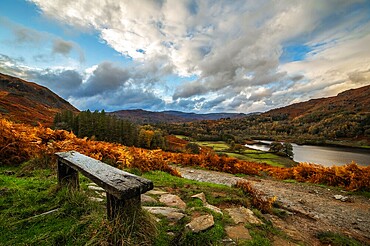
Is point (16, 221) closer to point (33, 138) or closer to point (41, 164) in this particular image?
point (41, 164)

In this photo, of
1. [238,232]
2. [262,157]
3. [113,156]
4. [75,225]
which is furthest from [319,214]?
[262,157]

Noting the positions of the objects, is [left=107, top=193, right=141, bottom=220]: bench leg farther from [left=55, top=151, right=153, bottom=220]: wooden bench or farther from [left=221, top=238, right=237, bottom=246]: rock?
[left=221, top=238, right=237, bottom=246]: rock

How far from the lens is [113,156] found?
9820mm

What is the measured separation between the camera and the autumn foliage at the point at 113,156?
7.65 m

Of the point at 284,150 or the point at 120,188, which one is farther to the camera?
the point at 284,150

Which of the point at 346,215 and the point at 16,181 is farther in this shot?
the point at 346,215

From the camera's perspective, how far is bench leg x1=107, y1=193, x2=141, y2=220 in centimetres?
270

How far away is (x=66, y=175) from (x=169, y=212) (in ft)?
7.70

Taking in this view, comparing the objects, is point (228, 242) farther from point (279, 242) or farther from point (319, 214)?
point (319, 214)

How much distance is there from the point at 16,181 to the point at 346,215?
30.8 feet

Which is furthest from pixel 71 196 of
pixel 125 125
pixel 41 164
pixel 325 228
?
pixel 125 125

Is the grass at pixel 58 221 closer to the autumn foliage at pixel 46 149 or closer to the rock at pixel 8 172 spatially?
the rock at pixel 8 172

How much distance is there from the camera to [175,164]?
16.2 meters

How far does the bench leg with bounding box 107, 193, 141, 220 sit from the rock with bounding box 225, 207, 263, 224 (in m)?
2.03
